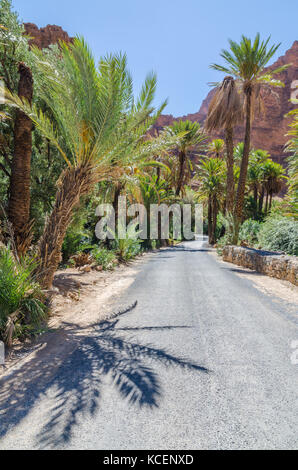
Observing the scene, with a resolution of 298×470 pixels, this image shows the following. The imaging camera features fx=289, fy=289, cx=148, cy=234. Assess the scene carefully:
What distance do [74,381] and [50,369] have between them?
483 mm

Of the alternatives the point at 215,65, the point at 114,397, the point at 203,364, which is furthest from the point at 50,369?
the point at 215,65

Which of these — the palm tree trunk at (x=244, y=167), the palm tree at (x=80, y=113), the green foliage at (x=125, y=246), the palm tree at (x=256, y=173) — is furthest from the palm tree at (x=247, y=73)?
the palm tree at (x=256, y=173)

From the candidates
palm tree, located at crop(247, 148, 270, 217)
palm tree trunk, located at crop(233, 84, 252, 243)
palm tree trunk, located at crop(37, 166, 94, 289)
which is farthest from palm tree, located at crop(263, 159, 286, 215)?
palm tree trunk, located at crop(37, 166, 94, 289)

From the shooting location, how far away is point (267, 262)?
9844mm

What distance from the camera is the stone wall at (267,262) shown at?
8.22m

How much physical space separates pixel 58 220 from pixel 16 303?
6.33 ft

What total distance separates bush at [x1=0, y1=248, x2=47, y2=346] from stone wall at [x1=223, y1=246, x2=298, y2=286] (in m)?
6.60

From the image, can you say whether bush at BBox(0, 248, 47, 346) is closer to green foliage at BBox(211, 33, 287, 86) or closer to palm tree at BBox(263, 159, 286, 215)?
green foliage at BBox(211, 33, 287, 86)

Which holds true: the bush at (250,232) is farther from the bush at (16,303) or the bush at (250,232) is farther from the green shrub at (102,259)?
the bush at (16,303)

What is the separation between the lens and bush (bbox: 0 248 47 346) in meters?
4.10

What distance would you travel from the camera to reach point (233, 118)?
56.5ft

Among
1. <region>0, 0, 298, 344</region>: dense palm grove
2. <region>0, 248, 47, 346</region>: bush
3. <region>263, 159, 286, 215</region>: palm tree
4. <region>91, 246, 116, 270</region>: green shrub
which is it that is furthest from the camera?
<region>263, 159, 286, 215</region>: palm tree

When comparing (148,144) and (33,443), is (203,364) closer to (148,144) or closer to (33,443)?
(33,443)

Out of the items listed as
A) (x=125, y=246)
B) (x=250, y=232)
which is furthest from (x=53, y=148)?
(x=250, y=232)
